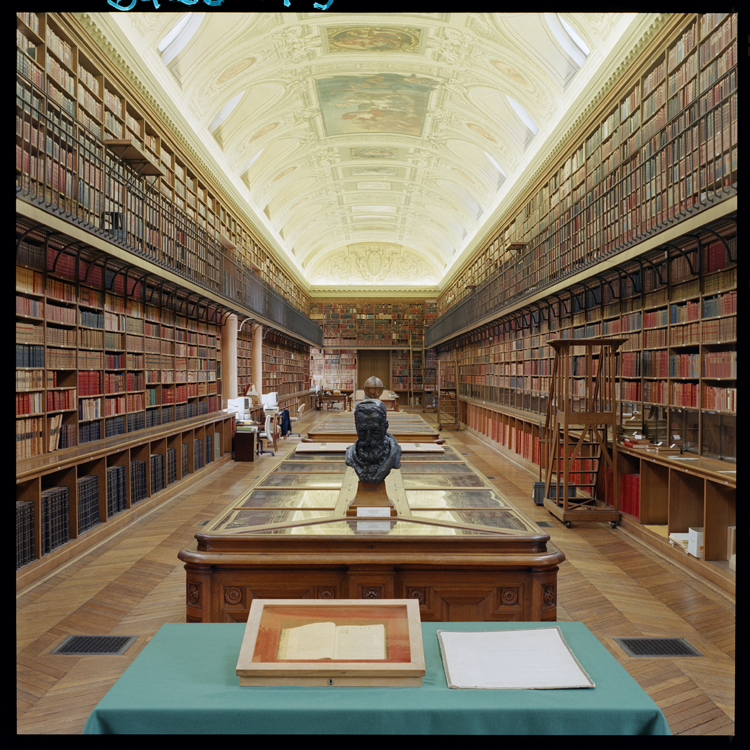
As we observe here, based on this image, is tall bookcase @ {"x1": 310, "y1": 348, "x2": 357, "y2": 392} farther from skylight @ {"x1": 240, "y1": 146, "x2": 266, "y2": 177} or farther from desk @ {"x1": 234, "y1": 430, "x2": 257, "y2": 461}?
desk @ {"x1": 234, "y1": 430, "x2": 257, "y2": 461}

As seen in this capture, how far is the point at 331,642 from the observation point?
4.58 feet

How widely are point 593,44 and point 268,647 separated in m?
8.45

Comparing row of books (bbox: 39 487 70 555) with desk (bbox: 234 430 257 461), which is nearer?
row of books (bbox: 39 487 70 555)

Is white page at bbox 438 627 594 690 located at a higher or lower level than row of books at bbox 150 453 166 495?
higher

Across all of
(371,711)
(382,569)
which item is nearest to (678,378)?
(382,569)

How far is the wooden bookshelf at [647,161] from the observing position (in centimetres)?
462

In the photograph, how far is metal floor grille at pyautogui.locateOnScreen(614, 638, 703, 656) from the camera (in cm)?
291

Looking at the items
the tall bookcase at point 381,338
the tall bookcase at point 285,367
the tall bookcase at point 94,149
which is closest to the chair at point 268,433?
the tall bookcase at point 94,149

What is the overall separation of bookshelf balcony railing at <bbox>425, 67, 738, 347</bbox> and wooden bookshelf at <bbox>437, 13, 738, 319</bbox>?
0.01 meters

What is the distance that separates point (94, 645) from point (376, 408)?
210 centimetres

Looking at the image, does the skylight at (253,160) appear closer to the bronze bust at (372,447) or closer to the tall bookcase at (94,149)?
the tall bookcase at (94,149)

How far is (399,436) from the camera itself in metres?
5.81

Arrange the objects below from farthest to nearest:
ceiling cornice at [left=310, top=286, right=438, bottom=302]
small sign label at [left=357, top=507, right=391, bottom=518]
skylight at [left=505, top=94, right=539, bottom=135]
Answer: ceiling cornice at [left=310, top=286, right=438, bottom=302], skylight at [left=505, top=94, right=539, bottom=135], small sign label at [left=357, top=507, right=391, bottom=518]

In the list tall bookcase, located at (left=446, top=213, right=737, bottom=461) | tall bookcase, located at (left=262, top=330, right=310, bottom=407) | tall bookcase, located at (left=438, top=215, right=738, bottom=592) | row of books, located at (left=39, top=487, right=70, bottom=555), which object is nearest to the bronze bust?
tall bookcase, located at (left=446, top=213, right=737, bottom=461)
